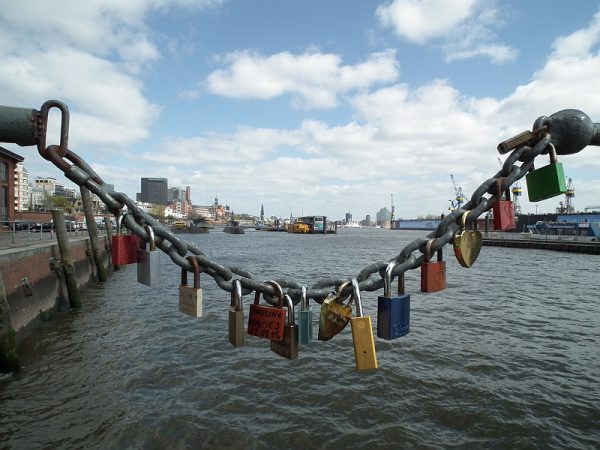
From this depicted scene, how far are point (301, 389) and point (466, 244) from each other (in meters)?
5.47

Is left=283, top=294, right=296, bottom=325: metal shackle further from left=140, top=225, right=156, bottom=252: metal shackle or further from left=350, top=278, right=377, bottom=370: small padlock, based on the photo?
left=140, top=225, right=156, bottom=252: metal shackle

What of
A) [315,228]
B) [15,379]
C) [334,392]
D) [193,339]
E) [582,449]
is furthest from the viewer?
[315,228]

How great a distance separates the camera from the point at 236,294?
2600 millimetres

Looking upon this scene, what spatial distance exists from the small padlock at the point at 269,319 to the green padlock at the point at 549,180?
1752mm

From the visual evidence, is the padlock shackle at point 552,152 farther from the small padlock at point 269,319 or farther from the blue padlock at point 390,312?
the small padlock at point 269,319

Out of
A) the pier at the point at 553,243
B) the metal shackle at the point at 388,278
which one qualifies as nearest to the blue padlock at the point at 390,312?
the metal shackle at the point at 388,278

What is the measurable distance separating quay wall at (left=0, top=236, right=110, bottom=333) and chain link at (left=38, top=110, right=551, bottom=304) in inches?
371

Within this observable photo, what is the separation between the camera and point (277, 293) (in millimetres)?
2615

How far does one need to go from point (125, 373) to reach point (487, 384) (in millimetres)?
7114

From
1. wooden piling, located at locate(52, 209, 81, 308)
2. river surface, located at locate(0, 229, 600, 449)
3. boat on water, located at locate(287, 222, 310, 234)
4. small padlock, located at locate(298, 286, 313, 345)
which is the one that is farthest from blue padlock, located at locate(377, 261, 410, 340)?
boat on water, located at locate(287, 222, 310, 234)

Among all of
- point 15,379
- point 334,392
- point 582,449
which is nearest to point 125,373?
point 15,379

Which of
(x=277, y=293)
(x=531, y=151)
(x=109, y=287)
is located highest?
(x=531, y=151)

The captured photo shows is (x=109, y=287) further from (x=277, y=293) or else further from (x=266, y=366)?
(x=277, y=293)

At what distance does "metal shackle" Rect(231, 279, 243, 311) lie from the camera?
2.59 meters
